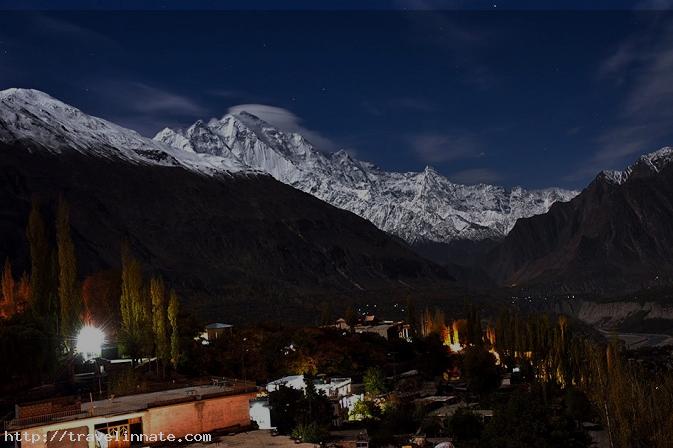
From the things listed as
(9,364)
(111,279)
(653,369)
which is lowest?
(653,369)

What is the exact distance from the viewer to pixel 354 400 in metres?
65.3

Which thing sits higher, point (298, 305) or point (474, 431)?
point (298, 305)

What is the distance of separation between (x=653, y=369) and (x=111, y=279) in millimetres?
77523

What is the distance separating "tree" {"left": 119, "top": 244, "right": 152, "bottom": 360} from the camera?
203 feet

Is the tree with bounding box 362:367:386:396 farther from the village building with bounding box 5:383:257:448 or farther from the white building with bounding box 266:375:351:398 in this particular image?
the village building with bounding box 5:383:257:448

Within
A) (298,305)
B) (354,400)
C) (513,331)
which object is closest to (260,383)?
(354,400)

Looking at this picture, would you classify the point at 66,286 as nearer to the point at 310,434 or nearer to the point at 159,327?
the point at 159,327

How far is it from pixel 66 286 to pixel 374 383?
3189cm

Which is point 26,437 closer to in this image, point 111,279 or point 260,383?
point 260,383

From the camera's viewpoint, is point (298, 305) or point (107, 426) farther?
point (298, 305)

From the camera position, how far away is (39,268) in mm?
52281

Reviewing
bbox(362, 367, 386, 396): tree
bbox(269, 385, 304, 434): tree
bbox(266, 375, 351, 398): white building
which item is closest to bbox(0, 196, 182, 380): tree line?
bbox(266, 375, 351, 398): white building

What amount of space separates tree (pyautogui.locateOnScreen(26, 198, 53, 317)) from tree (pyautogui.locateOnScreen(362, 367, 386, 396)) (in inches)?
1241

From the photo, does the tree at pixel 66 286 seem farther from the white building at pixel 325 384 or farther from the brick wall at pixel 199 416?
the brick wall at pixel 199 416
